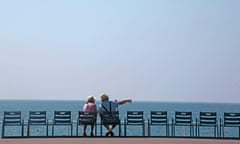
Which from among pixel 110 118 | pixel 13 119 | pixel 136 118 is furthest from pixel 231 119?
pixel 13 119

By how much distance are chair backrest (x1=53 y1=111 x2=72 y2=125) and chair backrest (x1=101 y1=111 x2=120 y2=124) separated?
1.26 m

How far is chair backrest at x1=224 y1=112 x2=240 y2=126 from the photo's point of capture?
17.5 meters

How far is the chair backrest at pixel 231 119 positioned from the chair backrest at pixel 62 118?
5.04 meters

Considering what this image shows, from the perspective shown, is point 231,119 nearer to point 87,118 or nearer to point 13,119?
point 87,118

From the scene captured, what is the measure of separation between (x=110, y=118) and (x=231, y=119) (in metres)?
3.98

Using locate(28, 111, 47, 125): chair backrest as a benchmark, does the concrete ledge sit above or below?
below

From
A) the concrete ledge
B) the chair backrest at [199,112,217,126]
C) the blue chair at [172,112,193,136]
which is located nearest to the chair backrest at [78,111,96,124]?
the concrete ledge

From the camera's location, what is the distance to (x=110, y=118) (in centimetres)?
1678

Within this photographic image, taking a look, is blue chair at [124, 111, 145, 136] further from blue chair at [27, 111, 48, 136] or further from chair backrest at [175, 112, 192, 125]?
blue chair at [27, 111, 48, 136]

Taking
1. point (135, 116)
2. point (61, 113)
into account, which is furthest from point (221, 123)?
point (61, 113)

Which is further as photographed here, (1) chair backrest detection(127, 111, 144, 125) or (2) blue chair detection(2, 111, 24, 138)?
(1) chair backrest detection(127, 111, 144, 125)

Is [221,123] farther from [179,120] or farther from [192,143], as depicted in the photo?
[192,143]

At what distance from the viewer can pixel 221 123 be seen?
17.9 meters

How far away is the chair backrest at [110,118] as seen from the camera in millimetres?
16719
